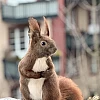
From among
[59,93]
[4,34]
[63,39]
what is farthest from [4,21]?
[59,93]

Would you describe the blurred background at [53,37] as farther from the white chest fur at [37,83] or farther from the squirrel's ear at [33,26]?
the squirrel's ear at [33,26]

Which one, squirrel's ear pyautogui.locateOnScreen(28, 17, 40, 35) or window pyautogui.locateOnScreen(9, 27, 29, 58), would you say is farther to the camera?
window pyautogui.locateOnScreen(9, 27, 29, 58)

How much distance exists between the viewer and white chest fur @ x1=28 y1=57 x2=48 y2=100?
2.19 m

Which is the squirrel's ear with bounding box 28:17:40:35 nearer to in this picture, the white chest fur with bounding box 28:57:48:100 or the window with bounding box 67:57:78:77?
the white chest fur with bounding box 28:57:48:100

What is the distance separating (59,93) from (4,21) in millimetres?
10086

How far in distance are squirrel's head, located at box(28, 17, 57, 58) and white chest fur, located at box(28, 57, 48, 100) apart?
31mm

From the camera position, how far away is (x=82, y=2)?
14.1 m

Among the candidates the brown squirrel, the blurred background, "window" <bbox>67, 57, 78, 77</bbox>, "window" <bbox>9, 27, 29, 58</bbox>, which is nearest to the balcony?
the blurred background

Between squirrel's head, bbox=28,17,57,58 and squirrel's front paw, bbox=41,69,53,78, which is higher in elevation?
squirrel's head, bbox=28,17,57,58

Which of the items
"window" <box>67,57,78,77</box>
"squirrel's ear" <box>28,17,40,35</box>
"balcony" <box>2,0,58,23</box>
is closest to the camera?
"squirrel's ear" <box>28,17,40,35</box>

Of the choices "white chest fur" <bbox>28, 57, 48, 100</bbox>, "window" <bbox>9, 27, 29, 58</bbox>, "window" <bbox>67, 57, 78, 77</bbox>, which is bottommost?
"window" <bbox>67, 57, 78, 77</bbox>

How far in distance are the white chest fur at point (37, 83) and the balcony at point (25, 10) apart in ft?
32.5

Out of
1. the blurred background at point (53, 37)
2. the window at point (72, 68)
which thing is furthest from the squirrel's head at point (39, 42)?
the window at point (72, 68)

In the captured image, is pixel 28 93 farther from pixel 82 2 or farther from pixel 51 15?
pixel 82 2
